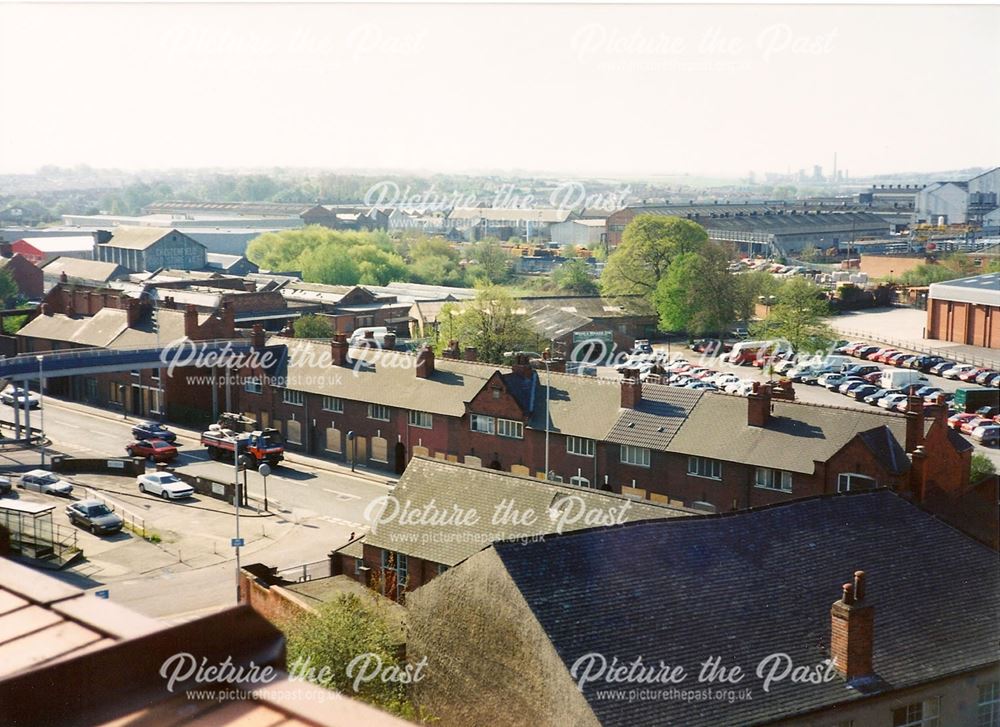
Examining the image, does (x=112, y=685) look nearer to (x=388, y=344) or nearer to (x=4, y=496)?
(x=4, y=496)

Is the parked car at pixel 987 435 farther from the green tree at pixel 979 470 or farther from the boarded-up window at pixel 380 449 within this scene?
the boarded-up window at pixel 380 449

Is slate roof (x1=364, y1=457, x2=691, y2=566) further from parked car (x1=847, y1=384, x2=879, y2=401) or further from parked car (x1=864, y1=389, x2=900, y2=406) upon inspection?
parked car (x1=847, y1=384, x2=879, y2=401)

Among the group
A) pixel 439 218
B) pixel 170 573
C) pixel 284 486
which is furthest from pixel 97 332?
pixel 439 218

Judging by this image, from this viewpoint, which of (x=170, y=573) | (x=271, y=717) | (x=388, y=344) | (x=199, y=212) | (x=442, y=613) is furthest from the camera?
(x=199, y=212)

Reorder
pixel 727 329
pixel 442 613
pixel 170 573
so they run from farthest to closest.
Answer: pixel 727 329 < pixel 170 573 < pixel 442 613

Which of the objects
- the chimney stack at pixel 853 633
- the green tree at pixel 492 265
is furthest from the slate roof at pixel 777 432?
the green tree at pixel 492 265

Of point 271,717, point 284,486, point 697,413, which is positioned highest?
point 271,717

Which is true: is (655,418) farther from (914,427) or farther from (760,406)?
(914,427)
